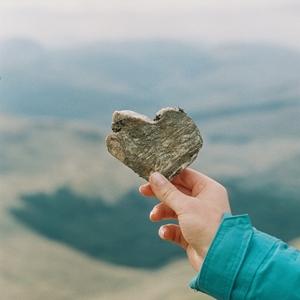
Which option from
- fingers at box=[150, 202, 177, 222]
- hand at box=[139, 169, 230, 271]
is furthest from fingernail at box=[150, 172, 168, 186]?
fingers at box=[150, 202, 177, 222]

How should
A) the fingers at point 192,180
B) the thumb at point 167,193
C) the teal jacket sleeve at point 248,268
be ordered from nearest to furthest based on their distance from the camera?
the teal jacket sleeve at point 248,268
the thumb at point 167,193
the fingers at point 192,180

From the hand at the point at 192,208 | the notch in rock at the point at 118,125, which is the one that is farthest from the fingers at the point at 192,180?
the notch in rock at the point at 118,125

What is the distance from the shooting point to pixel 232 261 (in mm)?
833

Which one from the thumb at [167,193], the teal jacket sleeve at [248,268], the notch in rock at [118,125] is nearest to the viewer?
the teal jacket sleeve at [248,268]

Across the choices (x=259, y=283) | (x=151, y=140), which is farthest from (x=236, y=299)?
(x=151, y=140)

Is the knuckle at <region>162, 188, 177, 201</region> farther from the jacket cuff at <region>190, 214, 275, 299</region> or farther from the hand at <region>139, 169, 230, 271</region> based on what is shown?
the jacket cuff at <region>190, 214, 275, 299</region>

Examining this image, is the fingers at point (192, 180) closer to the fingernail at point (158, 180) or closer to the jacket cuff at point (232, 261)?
the fingernail at point (158, 180)

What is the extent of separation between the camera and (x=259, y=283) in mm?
829

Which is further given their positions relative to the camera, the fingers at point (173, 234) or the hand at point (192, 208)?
the fingers at point (173, 234)

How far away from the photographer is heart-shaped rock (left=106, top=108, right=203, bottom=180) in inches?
46.0

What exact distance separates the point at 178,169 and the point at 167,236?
0.13 m

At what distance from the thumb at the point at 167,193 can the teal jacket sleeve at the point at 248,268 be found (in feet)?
0.35

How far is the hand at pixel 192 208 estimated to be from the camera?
907 millimetres

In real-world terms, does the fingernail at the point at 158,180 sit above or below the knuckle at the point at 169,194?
above
